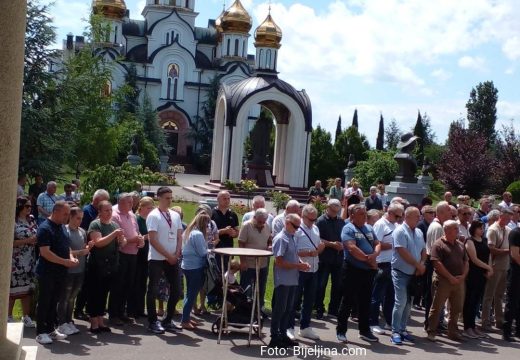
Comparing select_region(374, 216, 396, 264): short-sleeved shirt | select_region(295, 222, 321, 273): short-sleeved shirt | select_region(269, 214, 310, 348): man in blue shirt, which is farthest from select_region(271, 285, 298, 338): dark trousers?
select_region(374, 216, 396, 264): short-sleeved shirt

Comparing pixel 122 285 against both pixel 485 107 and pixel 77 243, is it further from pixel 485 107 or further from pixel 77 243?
pixel 485 107

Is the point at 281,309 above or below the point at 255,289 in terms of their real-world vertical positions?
below

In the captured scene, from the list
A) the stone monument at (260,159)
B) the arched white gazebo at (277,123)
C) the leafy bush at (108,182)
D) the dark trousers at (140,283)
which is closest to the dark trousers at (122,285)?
the dark trousers at (140,283)

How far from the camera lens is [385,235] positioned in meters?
9.56

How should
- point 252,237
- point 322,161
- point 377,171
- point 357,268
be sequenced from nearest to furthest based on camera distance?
point 357,268 → point 252,237 → point 377,171 → point 322,161

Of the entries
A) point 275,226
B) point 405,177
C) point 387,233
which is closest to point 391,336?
point 387,233

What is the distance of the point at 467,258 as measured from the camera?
9234mm

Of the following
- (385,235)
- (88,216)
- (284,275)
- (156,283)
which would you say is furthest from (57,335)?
(385,235)

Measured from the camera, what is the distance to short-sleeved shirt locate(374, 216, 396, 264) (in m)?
9.54

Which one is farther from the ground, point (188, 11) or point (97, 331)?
point (188, 11)

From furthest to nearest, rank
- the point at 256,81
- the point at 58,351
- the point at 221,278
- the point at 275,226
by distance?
the point at 256,81, the point at 275,226, the point at 221,278, the point at 58,351

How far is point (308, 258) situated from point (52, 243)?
10.3 feet

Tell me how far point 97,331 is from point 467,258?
491 cm

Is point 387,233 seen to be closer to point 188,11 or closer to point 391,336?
point 391,336
